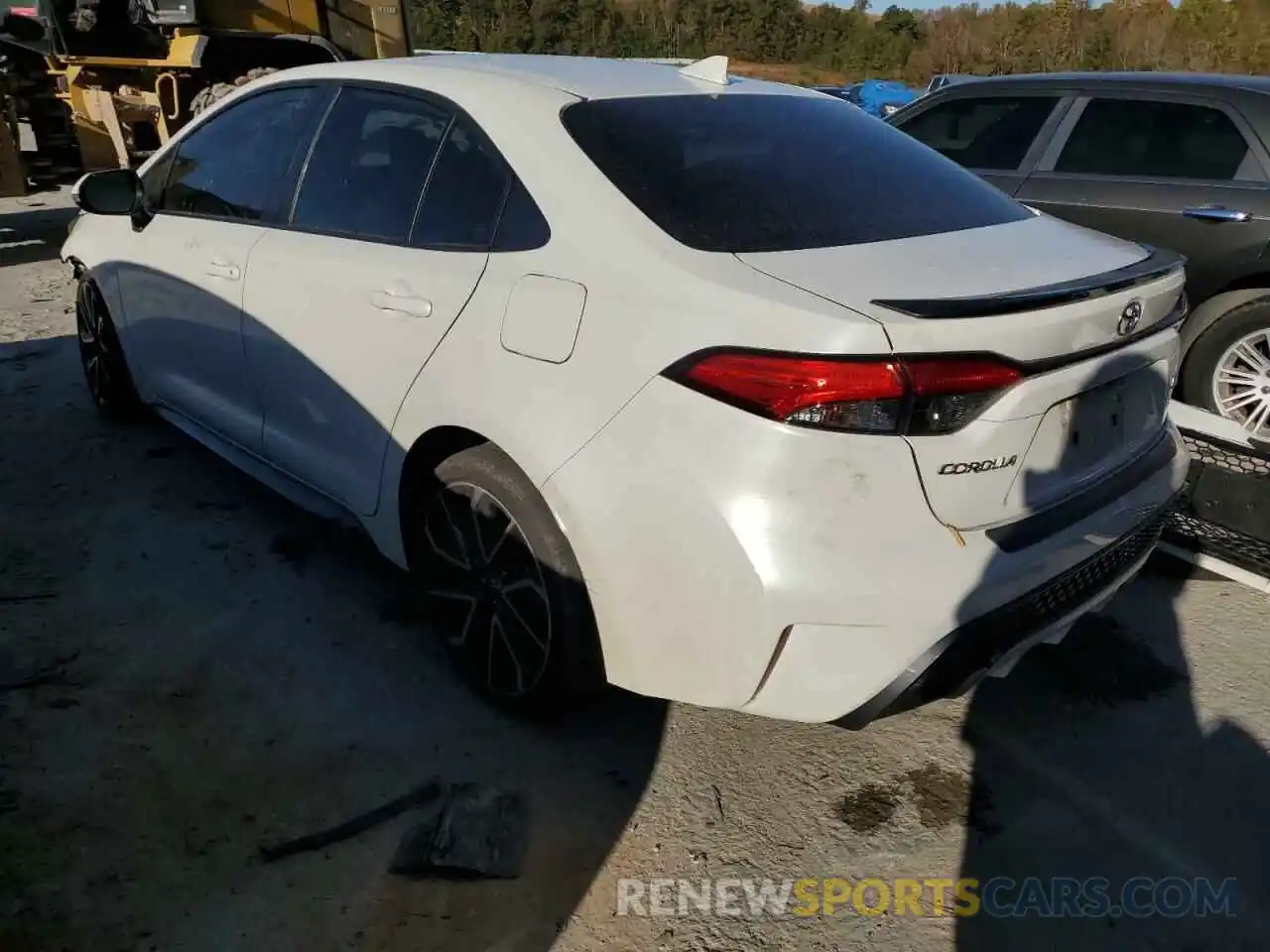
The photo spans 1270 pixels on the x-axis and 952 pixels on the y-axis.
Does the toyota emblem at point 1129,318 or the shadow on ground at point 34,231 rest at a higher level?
the toyota emblem at point 1129,318

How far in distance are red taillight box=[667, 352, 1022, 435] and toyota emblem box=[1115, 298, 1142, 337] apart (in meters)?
0.44

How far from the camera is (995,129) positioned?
5387 millimetres

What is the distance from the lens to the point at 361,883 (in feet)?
7.24

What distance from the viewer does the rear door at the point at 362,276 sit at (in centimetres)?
257

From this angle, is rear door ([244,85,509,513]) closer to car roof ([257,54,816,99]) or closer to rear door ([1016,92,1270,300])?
car roof ([257,54,816,99])

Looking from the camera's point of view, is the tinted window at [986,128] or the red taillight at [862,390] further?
the tinted window at [986,128]

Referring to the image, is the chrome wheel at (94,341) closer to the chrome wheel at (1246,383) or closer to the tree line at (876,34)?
the chrome wheel at (1246,383)

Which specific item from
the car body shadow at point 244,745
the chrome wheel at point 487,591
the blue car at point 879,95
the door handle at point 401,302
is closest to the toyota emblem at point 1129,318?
the chrome wheel at point 487,591

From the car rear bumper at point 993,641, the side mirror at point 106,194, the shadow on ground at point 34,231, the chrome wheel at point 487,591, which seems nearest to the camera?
the car rear bumper at point 993,641

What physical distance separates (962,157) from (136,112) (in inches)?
314

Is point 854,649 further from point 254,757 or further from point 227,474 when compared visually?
point 227,474

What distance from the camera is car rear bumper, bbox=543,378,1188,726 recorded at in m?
1.91

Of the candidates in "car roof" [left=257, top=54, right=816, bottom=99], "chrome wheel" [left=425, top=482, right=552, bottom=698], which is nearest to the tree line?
"car roof" [left=257, top=54, right=816, bottom=99]

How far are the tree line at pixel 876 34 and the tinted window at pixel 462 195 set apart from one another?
31885mm
